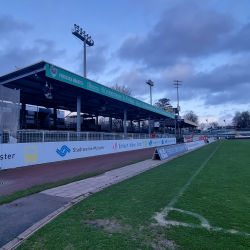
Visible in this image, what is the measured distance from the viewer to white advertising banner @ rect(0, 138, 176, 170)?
9.77m

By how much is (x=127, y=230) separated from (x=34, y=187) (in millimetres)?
4658

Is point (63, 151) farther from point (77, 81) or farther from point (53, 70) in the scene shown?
point (77, 81)

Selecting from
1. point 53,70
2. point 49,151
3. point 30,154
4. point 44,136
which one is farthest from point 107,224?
point 53,70

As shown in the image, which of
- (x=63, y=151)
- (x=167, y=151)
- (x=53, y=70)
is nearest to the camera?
(x=63, y=151)

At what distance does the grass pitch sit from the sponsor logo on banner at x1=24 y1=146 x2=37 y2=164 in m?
6.60

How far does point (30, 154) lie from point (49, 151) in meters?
1.30

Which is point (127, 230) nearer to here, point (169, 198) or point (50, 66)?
point (169, 198)

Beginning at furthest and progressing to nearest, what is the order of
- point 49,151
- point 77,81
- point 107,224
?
point 77,81 → point 49,151 → point 107,224

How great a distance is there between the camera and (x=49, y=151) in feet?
39.5

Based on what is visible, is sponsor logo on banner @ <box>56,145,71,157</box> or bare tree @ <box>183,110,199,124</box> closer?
sponsor logo on banner @ <box>56,145,71,157</box>

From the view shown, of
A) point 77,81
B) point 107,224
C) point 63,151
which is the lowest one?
point 107,224

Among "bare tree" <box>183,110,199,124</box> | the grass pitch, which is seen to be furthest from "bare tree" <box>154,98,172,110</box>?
the grass pitch

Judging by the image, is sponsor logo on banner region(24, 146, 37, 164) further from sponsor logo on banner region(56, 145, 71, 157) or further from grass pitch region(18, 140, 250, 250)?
grass pitch region(18, 140, 250, 250)

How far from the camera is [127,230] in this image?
3.39 meters
